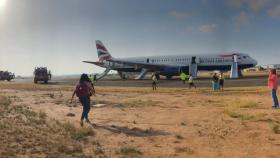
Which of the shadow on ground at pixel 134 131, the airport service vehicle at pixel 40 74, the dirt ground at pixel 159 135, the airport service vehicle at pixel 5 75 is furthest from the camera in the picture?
the airport service vehicle at pixel 5 75

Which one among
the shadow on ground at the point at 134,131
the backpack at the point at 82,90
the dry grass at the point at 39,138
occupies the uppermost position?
the backpack at the point at 82,90

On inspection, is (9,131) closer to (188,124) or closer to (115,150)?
(115,150)

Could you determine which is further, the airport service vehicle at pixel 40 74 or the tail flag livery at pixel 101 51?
the tail flag livery at pixel 101 51

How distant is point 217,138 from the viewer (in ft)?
36.4

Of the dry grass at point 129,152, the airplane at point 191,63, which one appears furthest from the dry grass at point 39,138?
the airplane at point 191,63

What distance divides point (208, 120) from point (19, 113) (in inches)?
347

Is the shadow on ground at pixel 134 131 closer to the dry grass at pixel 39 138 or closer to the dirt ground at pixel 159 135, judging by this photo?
the dirt ground at pixel 159 135

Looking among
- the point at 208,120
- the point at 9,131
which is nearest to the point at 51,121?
the point at 9,131

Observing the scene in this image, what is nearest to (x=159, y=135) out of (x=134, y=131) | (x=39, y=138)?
(x=134, y=131)

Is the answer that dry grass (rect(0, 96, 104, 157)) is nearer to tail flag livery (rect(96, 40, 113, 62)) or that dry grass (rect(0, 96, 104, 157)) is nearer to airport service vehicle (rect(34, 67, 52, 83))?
airport service vehicle (rect(34, 67, 52, 83))

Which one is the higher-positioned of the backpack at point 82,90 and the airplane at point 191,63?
the airplane at point 191,63

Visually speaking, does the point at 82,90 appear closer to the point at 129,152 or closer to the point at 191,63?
the point at 129,152

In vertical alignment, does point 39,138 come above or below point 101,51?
below

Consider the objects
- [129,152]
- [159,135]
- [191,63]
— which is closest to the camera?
[129,152]
